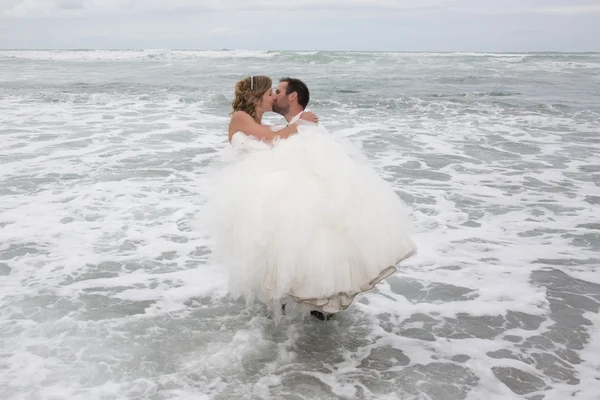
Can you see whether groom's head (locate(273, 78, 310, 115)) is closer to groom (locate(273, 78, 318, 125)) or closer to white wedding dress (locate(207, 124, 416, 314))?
groom (locate(273, 78, 318, 125))

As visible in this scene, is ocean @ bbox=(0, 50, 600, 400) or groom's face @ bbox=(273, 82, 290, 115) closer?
ocean @ bbox=(0, 50, 600, 400)

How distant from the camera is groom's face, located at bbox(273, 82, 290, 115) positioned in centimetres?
441

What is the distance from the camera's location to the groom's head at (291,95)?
436 cm

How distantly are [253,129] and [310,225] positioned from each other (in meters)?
1.06

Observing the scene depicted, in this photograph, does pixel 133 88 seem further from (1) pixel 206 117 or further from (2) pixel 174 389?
(2) pixel 174 389

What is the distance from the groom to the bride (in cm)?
25

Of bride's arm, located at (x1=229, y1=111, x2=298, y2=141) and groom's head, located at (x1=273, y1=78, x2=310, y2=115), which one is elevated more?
groom's head, located at (x1=273, y1=78, x2=310, y2=115)

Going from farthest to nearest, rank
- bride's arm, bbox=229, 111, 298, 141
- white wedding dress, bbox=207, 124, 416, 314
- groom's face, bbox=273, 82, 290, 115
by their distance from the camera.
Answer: groom's face, bbox=273, 82, 290, 115
bride's arm, bbox=229, 111, 298, 141
white wedding dress, bbox=207, 124, 416, 314

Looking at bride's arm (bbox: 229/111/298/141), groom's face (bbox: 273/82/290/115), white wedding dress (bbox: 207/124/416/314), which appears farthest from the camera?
groom's face (bbox: 273/82/290/115)

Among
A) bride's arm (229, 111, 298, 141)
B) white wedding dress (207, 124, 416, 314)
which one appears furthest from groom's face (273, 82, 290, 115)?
white wedding dress (207, 124, 416, 314)

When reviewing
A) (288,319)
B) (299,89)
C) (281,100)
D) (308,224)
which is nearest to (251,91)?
(281,100)

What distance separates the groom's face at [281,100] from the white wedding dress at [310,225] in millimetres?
410

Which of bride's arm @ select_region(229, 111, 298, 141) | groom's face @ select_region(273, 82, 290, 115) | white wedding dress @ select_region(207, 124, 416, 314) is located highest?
groom's face @ select_region(273, 82, 290, 115)

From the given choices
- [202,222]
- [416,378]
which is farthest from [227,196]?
[416,378]
